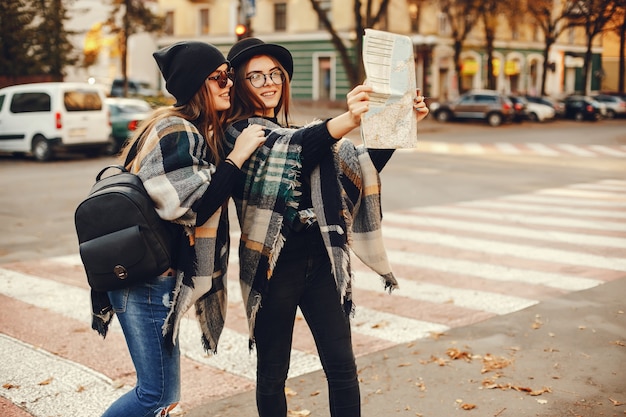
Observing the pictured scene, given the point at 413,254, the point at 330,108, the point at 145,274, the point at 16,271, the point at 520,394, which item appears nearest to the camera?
the point at 145,274

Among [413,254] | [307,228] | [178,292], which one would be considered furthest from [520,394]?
[413,254]

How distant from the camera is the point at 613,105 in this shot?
151 ft

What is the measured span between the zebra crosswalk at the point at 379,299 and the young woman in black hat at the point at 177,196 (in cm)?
140

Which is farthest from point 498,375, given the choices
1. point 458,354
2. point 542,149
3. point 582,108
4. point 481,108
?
point 582,108

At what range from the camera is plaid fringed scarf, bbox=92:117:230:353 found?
2885 millimetres

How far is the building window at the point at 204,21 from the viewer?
50572 mm

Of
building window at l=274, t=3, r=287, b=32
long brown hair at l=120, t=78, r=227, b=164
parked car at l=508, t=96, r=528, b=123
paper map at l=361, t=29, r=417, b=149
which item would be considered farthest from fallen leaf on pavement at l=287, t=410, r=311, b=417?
building window at l=274, t=3, r=287, b=32

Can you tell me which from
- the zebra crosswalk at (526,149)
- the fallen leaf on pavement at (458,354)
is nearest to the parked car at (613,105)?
the zebra crosswalk at (526,149)

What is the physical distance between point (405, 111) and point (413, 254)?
5.64 meters

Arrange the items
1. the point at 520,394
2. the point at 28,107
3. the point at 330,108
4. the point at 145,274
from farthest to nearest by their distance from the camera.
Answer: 1. the point at 330,108
2. the point at 28,107
3. the point at 520,394
4. the point at 145,274

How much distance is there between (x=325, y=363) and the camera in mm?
3260

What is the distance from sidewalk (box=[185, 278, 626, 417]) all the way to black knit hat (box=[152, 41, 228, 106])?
1948 millimetres

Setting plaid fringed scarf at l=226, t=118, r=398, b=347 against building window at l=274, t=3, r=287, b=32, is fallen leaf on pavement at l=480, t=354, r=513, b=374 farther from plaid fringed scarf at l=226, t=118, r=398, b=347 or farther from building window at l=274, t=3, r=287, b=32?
building window at l=274, t=3, r=287, b=32

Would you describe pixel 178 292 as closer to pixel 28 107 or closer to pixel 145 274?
pixel 145 274
